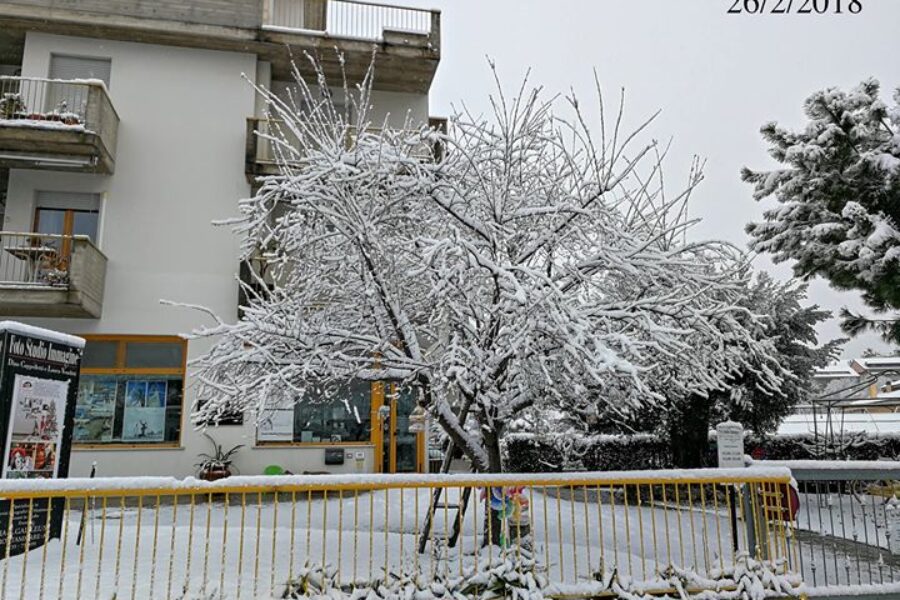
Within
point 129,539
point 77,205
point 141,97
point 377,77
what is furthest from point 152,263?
point 129,539

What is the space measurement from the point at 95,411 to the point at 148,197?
181 inches

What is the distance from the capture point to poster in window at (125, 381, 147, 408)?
45.3 ft

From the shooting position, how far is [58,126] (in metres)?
13.2

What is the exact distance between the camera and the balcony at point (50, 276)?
12641 millimetres

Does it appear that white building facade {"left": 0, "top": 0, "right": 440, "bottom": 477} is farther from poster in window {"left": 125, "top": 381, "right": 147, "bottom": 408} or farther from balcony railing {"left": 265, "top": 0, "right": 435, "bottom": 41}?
balcony railing {"left": 265, "top": 0, "right": 435, "bottom": 41}

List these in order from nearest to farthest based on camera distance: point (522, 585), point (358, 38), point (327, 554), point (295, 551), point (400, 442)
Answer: point (522, 585) < point (295, 551) < point (327, 554) < point (400, 442) < point (358, 38)

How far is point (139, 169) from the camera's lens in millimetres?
14617

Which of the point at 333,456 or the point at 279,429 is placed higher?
the point at 279,429

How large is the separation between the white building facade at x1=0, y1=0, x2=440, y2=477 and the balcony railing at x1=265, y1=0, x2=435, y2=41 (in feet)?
1.39

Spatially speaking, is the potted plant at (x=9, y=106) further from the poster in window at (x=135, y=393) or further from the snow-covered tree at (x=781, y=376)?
the snow-covered tree at (x=781, y=376)

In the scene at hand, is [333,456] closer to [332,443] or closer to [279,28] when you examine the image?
[332,443]

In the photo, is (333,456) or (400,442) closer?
(333,456)

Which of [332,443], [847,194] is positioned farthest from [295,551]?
[847,194]

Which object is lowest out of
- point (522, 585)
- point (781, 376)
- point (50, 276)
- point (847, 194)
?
point (522, 585)
